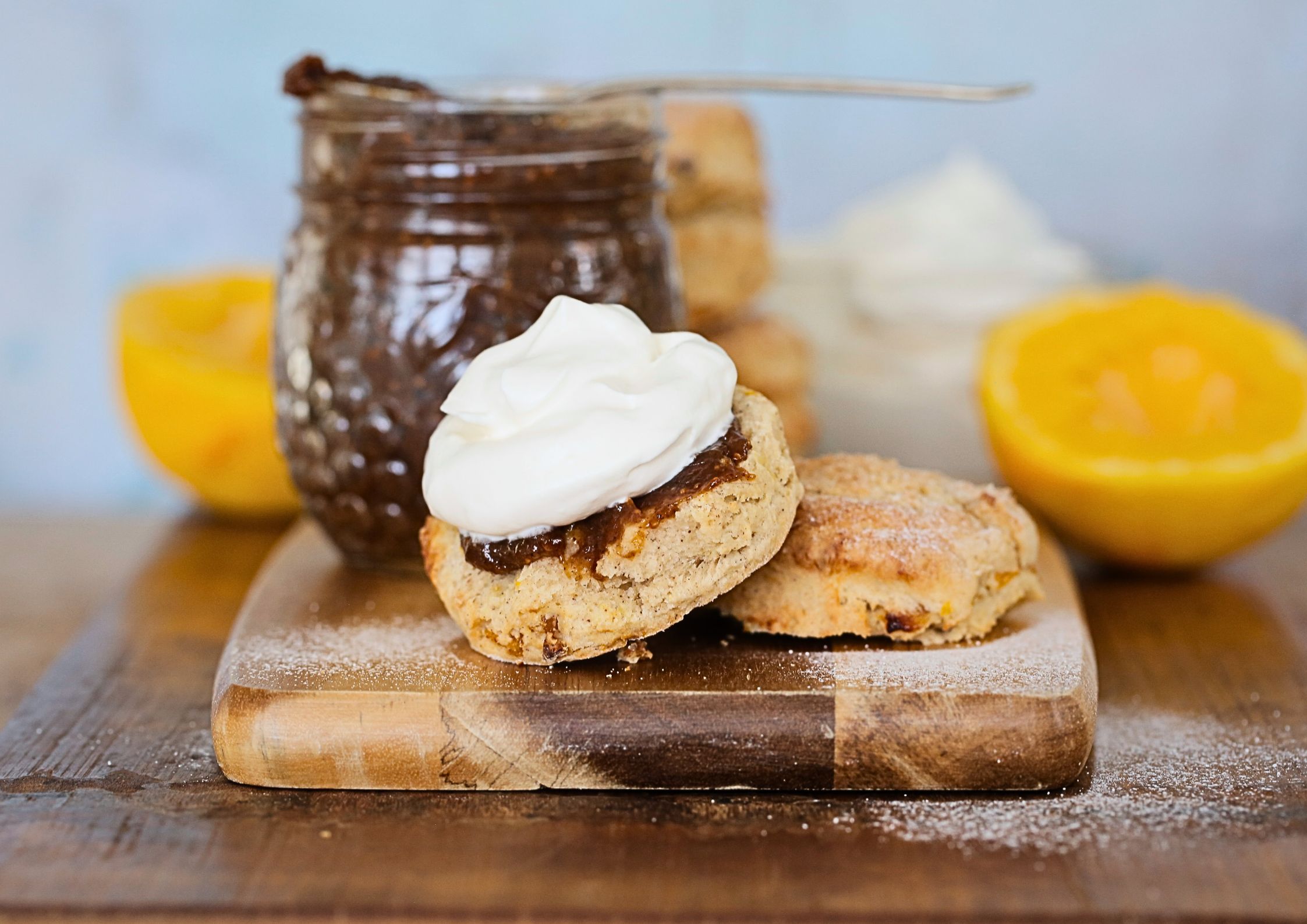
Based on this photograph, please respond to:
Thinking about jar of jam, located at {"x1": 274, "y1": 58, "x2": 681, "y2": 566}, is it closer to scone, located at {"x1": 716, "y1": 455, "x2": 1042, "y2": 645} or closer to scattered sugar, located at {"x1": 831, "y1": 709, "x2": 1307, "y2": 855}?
scone, located at {"x1": 716, "y1": 455, "x2": 1042, "y2": 645}

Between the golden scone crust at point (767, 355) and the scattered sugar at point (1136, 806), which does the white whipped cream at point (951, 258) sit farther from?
the scattered sugar at point (1136, 806)

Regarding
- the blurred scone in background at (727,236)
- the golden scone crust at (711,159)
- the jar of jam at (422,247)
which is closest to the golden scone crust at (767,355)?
the blurred scone in background at (727,236)

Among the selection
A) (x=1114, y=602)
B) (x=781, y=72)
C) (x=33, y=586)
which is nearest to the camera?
(x=1114, y=602)

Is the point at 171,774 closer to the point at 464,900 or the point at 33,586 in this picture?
the point at 464,900

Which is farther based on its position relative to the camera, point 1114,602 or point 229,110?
point 229,110

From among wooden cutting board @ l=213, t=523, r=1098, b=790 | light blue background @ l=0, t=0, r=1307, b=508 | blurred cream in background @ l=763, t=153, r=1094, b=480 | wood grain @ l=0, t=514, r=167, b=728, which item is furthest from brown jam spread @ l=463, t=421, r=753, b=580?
light blue background @ l=0, t=0, r=1307, b=508

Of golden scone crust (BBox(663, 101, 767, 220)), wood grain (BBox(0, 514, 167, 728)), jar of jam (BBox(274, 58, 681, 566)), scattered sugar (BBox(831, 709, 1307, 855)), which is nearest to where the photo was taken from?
scattered sugar (BBox(831, 709, 1307, 855))

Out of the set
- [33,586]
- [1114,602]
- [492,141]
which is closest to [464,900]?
[492,141]

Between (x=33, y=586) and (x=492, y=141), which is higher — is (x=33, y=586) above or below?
below
